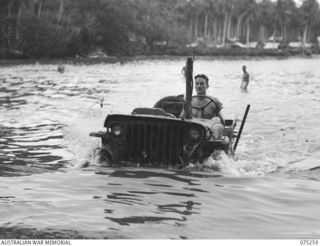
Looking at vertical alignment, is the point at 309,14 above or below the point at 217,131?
above

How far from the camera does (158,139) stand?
9.27m

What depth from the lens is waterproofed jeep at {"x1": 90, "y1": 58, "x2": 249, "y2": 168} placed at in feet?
30.3

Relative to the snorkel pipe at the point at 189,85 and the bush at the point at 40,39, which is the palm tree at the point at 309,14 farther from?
the snorkel pipe at the point at 189,85

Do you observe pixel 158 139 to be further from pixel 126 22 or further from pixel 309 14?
pixel 309 14

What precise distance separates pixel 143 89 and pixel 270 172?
68.6ft

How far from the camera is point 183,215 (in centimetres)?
714

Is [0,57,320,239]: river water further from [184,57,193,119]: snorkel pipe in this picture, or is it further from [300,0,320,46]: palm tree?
[300,0,320,46]: palm tree

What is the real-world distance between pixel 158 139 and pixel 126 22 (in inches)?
3366

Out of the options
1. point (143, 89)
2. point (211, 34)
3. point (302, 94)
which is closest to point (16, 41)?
point (143, 89)

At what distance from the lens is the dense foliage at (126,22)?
7412cm

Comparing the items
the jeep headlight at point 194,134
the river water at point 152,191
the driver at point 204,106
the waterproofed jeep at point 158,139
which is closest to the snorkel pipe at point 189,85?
the waterproofed jeep at point 158,139

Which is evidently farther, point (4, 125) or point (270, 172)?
point (4, 125)

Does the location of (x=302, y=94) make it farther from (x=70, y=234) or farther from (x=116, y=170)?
(x=70, y=234)

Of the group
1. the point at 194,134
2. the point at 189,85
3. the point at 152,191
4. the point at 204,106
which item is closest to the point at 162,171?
the point at 194,134
